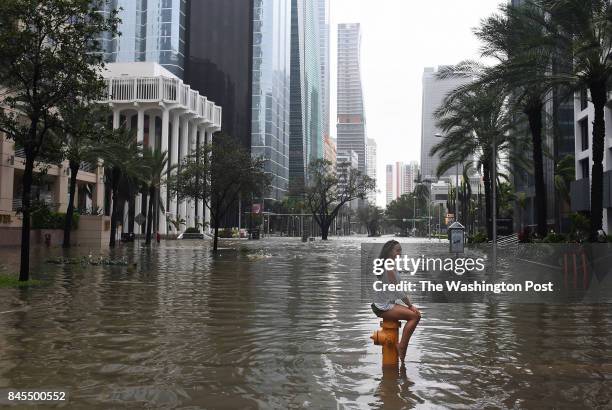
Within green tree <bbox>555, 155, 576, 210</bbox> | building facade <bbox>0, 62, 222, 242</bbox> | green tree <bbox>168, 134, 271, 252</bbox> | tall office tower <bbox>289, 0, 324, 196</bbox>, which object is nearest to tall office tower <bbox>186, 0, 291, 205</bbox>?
tall office tower <bbox>289, 0, 324, 196</bbox>

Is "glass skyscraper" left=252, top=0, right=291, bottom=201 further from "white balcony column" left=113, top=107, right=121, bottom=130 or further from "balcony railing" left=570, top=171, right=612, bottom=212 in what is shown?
"balcony railing" left=570, top=171, right=612, bottom=212

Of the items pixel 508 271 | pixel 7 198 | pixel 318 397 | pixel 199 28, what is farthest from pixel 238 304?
pixel 199 28

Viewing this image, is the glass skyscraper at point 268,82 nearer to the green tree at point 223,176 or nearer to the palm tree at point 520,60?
the green tree at point 223,176

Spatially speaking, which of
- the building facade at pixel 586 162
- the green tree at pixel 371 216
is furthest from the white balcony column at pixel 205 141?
the green tree at pixel 371 216

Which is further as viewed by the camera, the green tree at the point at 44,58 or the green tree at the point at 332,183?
the green tree at the point at 332,183

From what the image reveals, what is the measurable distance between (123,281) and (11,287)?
121 inches

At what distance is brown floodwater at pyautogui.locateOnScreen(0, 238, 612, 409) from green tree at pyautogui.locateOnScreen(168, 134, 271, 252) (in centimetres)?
2315

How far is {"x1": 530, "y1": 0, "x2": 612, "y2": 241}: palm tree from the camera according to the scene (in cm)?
2008

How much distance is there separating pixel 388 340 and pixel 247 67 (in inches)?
4574

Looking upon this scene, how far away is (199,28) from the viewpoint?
352ft

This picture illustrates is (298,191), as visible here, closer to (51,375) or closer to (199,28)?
(199,28)

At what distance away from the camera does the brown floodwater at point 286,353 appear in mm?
5660

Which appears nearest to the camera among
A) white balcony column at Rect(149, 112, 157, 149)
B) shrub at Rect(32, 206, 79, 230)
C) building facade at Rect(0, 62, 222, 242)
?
shrub at Rect(32, 206, 79, 230)

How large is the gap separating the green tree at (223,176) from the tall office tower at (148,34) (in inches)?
2450
